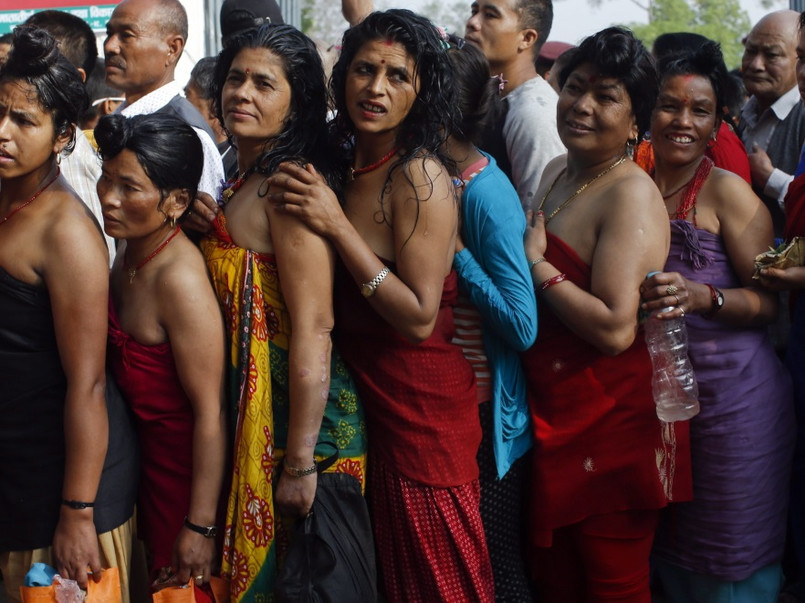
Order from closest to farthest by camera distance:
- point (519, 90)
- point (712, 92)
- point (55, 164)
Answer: point (55, 164)
point (712, 92)
point (519, 90)

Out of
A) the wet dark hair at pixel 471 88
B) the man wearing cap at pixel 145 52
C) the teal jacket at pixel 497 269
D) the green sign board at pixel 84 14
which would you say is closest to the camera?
the teal jacket at pixel 497 269

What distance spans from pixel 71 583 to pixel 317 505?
68 cm

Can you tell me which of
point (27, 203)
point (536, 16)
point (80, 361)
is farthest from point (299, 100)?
point (536, 16)

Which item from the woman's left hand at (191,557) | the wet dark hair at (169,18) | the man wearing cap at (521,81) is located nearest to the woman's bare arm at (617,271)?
the man wearing cap at (521,81)

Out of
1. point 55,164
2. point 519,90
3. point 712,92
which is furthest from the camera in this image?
point 519,90

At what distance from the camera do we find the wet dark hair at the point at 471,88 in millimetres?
2945

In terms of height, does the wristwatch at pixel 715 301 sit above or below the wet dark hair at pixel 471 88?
below

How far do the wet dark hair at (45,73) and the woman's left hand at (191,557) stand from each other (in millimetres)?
1158

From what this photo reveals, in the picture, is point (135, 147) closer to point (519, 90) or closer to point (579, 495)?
point (579, 495)

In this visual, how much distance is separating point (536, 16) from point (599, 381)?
2.25 m

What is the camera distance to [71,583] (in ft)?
8.39

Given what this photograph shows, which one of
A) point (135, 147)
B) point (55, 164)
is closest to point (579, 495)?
point (135, 147)

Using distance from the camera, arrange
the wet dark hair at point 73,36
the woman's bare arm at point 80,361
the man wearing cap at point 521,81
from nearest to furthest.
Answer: the woman's bare arm at point 80,361 < the man wearing cap at point 521,81 < the wet dark hair at point 73,36

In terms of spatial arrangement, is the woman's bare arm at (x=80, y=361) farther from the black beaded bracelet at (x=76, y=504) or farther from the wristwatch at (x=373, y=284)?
the wristwatch at (x=373, y=284)
